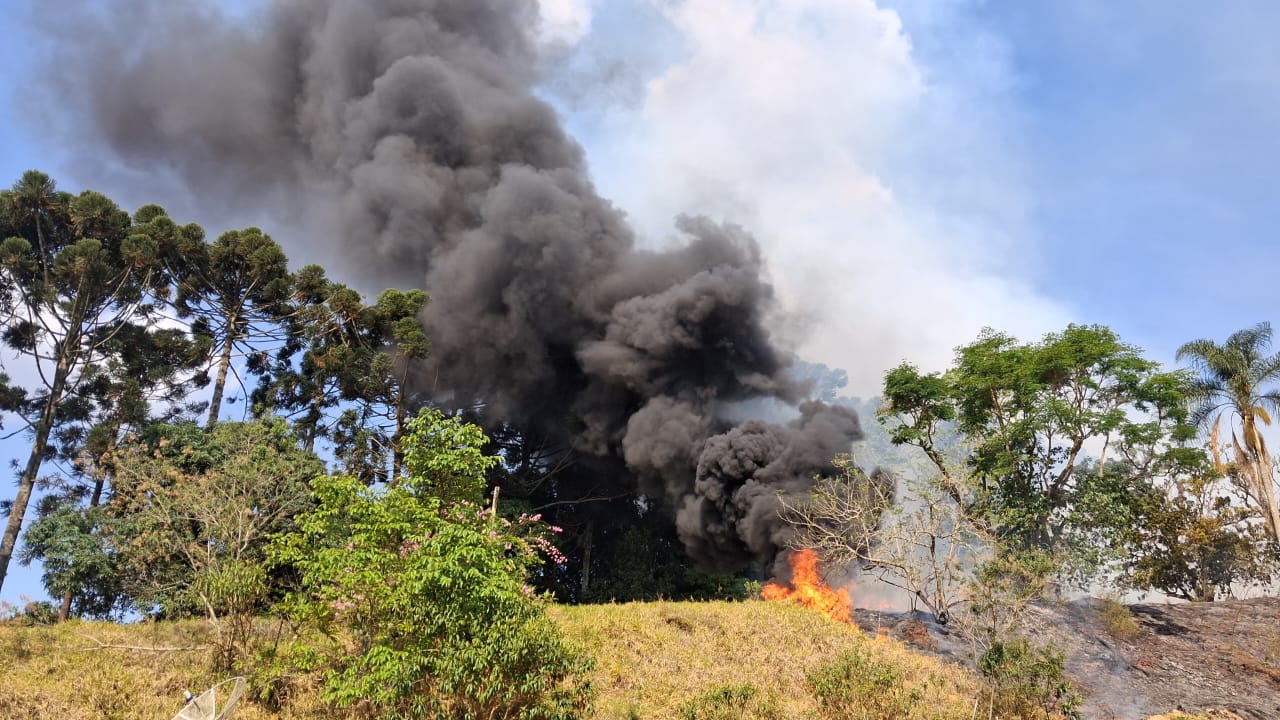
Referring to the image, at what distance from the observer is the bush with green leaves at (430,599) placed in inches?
345

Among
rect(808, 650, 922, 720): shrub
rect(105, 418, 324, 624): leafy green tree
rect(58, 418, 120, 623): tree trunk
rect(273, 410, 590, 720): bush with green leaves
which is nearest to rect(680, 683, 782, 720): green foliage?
rect(808, 650, 922, 720): shrub

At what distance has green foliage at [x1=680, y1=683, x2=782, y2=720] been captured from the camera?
1091 centimetres

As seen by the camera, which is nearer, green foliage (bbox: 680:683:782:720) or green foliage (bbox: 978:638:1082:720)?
green foliage (bbox: 680:683:782:720)

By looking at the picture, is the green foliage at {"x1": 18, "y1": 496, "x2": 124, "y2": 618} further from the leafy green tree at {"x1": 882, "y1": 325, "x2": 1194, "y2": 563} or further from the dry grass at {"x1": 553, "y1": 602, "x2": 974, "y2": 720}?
the leafy green tree at {"x1": 882, "y1": 325, "x2": 1194, "y2": 563}

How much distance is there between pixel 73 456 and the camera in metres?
25.1

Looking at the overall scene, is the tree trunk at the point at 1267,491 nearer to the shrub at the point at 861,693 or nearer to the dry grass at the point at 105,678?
the shrub at the point at 861,693

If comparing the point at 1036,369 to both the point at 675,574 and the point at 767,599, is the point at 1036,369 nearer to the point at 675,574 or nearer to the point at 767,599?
the point at 767,599

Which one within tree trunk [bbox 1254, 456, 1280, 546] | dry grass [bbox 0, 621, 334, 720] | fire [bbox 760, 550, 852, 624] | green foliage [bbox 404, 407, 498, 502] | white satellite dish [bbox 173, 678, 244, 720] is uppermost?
tree trunk [bbox 1254, 456, 1280, 546]

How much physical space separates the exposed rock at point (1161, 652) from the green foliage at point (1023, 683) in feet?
6.23

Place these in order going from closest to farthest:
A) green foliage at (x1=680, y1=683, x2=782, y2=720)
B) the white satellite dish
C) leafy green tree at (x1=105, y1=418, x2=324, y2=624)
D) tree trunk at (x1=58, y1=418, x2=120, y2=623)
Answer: the white satellite dish → green foliage at (x1=680, y1=683, x2=782, y2=720) → leafy green tree at (x1=105, y1=418, x2=324, y2=624) → tree trunk at (x1=58, y1=418, x2=120, y2=623)

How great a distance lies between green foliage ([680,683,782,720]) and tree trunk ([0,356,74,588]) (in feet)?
70.5

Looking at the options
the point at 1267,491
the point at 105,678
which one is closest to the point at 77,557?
the point at 105,678

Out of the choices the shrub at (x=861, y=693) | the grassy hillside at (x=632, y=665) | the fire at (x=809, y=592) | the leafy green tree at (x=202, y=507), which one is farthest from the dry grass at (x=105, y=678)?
the fire at (x=809, y=592)

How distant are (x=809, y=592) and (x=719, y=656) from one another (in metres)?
6.90
